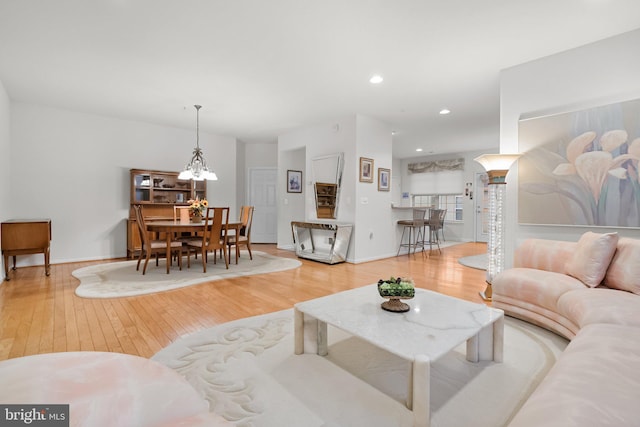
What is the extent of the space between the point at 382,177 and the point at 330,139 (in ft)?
3.99

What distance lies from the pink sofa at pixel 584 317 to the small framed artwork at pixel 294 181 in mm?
4936

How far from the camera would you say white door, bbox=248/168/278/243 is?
25.2 feet

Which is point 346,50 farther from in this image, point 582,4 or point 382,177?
point 382,177

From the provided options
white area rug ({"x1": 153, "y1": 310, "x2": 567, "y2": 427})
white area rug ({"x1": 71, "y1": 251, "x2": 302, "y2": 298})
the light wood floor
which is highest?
white area rug ({"x1": 71, "y1": 251, "x2": 302, "y2": 298})

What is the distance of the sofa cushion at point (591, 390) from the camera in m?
0.85

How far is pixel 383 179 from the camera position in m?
5.82

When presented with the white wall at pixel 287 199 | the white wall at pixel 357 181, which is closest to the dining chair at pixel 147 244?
the white wall at pixel 357 181

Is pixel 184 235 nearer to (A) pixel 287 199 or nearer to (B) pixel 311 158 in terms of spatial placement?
(A) pixel 287 199

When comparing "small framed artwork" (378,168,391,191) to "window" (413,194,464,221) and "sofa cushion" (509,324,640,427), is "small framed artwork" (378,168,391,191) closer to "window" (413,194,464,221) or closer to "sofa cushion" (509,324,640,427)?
"window" (413,194,464,221)

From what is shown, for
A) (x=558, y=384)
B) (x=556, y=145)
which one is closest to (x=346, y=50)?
(x=556, y=145)

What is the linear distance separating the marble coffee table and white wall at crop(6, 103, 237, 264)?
5118mm

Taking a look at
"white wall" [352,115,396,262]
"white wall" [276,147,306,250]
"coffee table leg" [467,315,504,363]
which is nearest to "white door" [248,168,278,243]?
"white wall" [276,147,306,250]

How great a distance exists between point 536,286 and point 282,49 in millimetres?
3164

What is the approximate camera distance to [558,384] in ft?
3.43
